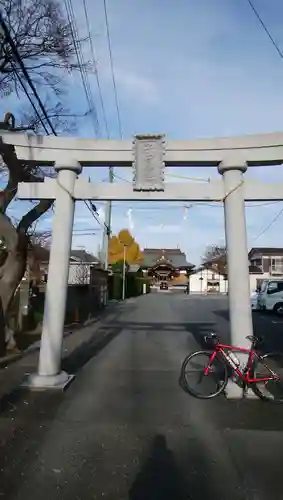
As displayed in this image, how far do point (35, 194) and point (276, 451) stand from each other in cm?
505

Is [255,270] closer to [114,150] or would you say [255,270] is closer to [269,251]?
[269,251]

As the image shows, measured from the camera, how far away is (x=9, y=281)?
1007cm

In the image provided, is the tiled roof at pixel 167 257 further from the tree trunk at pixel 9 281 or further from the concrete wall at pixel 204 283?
the tree trunk at pixel 9 281

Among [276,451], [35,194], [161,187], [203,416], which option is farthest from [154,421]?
[35,194]

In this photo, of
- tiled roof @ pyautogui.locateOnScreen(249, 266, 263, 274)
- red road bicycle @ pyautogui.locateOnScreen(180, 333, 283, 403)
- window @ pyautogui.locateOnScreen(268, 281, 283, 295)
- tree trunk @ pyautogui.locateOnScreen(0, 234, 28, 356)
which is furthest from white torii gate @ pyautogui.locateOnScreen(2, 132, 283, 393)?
tiled roof @ pyautogui.locateOnScreen(249, 266, 263, 274)

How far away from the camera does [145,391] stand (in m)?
6.77

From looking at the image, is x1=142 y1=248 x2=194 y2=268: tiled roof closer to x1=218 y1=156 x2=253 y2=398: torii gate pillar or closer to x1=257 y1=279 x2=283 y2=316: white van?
x1=257 y1=279 x2=283 y2=316: white van

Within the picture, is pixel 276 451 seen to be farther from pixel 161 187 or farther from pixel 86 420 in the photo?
pixel 161 187

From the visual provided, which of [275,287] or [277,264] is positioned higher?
[277,264]

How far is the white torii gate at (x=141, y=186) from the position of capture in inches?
266

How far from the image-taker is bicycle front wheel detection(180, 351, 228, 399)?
643 centimetres

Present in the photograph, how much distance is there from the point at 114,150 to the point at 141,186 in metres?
0.75

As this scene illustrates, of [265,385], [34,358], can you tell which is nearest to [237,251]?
[265,385]

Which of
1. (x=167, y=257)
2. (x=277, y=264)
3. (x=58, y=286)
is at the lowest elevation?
(x=58, y=286)
